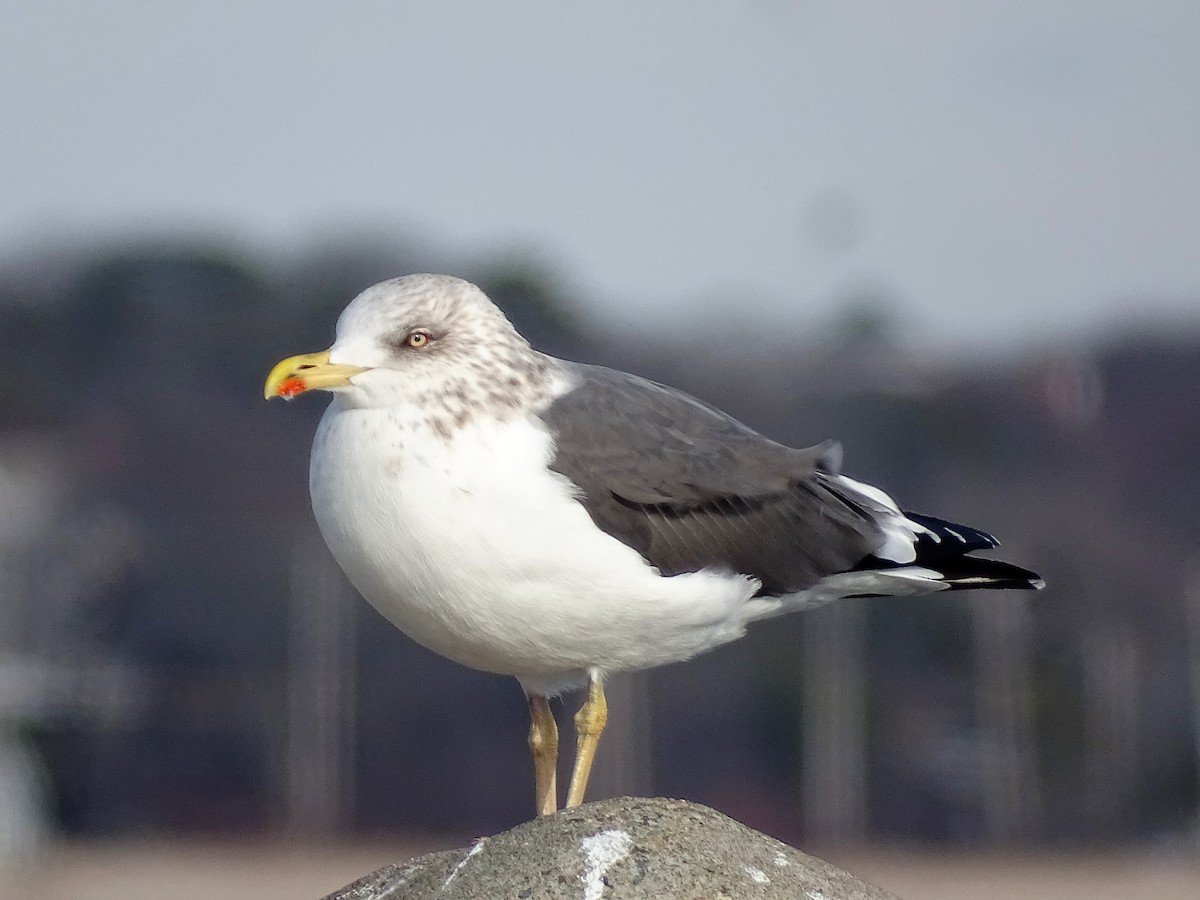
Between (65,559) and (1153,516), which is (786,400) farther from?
(65,559)

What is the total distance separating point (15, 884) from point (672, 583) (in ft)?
69.1

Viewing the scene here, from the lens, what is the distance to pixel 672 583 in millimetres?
5844

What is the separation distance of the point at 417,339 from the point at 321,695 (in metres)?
27.3

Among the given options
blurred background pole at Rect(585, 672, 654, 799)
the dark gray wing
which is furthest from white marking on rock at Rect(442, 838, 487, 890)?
blurred background pole at Rect(585, 672, 654, 799)

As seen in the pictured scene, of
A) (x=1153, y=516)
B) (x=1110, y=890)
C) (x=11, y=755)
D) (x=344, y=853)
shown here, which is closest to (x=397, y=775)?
(x=344, y=853)

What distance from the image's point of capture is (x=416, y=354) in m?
5.65

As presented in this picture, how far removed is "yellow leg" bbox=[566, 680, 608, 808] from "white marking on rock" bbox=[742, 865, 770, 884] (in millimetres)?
713

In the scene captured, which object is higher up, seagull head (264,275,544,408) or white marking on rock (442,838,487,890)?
seagull head (264,275,544,408)

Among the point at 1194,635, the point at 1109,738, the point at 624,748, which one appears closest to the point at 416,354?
the point at 624,748

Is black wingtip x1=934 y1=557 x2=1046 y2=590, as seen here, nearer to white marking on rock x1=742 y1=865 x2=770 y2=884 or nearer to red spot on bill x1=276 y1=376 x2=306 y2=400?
white marking on rock x1=742 y1=865 x2=770 y2=884

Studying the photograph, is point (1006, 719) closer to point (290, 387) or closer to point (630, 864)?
point (630, 864)

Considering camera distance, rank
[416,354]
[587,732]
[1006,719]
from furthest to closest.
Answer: [1006,719]
[587,732]
[416,354]

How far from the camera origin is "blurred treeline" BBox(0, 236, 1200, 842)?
31781 millimetres

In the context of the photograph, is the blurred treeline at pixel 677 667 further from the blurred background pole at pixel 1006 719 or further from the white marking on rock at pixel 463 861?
the white marking on rock at pixel 463 861
